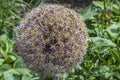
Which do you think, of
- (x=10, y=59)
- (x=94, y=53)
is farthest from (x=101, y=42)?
(x=10, y=59)

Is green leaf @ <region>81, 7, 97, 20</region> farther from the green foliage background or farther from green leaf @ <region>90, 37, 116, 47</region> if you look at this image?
green leaf @ <region>90, 37, 116, 47</region>

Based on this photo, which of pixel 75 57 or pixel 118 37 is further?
pixel 118 37

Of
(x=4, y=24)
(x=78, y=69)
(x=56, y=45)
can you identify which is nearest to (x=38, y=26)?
(x=56, y=45)

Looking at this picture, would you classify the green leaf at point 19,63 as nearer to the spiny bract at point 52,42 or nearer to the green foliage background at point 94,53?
the green foliage background at point 94,53

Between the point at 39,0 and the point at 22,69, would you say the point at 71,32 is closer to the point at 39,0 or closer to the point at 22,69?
the point at 22,69

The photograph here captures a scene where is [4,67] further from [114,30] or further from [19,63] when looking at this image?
[114,30]
